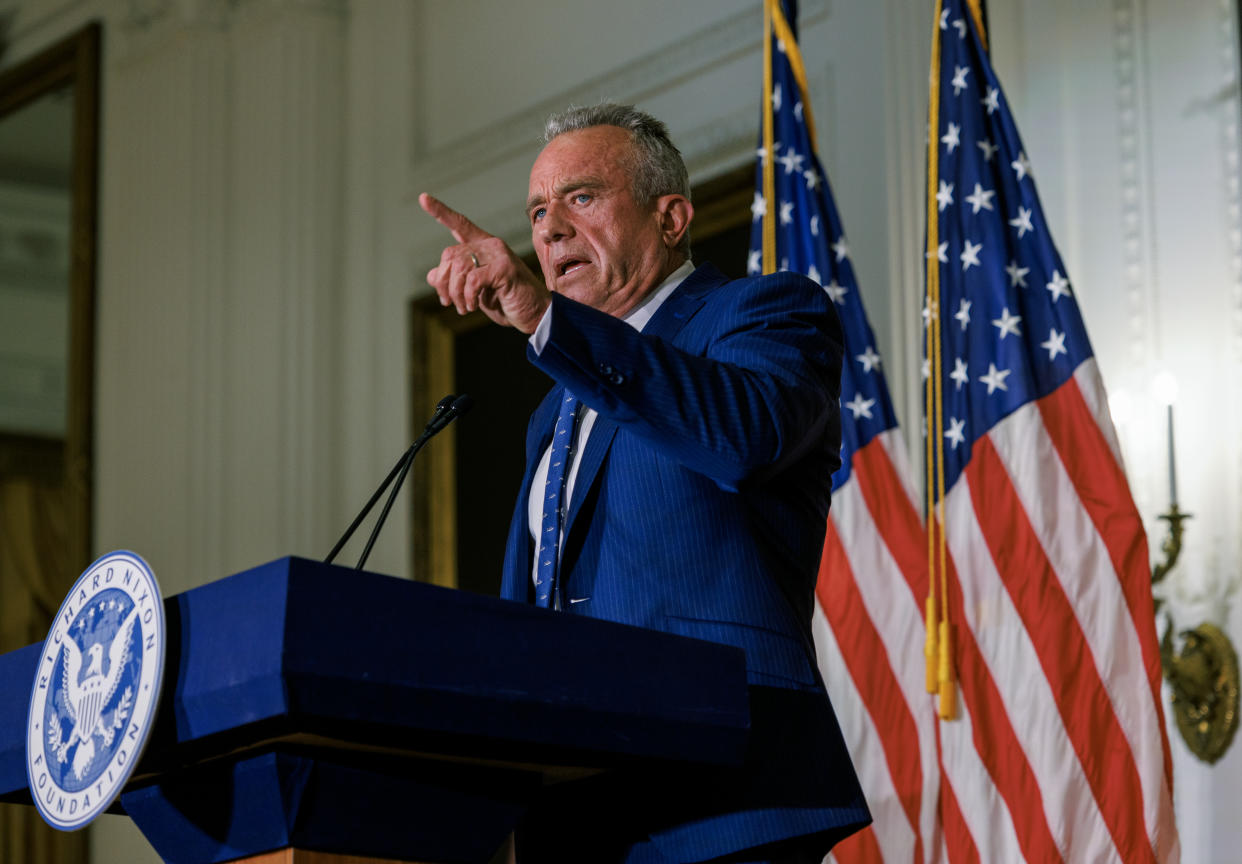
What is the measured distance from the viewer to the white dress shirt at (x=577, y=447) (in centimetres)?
200

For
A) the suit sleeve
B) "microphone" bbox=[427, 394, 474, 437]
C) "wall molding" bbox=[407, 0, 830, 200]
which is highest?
"wall molding" bbox=[407, 0, 830, 200]

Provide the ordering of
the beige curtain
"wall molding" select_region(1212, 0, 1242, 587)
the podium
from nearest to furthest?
the podium → "wall molding" select_region(1212, 0, 1242, 587) → the beige curtain

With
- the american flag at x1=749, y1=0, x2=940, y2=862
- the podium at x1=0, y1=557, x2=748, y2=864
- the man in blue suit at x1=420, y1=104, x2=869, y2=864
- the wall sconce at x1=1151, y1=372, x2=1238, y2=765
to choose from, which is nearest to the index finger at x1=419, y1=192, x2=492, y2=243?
the man in blue suit at x1=420, y1=104, x2=869, y2=864

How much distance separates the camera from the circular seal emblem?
1441 mm

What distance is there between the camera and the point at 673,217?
2318 millimetres

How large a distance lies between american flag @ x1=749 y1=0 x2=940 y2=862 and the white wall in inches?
19.8

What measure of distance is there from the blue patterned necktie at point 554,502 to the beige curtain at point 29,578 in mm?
5322

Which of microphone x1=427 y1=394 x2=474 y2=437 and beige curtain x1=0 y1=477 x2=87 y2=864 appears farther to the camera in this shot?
beige curtain x1=0 y1=477 x2=87 y2=864

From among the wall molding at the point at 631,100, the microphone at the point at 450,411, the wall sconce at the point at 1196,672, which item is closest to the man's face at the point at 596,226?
the microphone at the point at 450,411

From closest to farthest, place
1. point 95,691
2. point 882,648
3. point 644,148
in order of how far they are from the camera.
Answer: point 95,691 → point 644,148 → point 882,648

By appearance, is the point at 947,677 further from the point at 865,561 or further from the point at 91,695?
the point at 91,695

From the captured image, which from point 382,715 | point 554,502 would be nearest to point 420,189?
point 554,502

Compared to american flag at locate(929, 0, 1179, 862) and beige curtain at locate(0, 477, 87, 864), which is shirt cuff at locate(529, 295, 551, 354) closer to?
american flag at locate(929, 0, 1179, 862)

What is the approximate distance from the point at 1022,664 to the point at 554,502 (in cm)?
188
